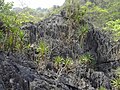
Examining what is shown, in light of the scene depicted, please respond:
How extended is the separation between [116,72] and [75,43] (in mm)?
3648

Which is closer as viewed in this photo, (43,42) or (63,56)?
(43,42)

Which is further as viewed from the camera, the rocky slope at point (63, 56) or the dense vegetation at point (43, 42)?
the dense vegetation at point (43, 42)

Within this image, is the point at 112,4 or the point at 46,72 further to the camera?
the point at 112,4

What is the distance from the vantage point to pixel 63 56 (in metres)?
19.1

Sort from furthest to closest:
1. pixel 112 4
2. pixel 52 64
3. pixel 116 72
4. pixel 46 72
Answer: pixel 112 4
pixel 116 72
pixel 52 64
pixel 46 72

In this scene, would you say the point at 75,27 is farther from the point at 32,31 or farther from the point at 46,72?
the point at 46,72

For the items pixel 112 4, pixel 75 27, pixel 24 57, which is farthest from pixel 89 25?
pixel 112 4

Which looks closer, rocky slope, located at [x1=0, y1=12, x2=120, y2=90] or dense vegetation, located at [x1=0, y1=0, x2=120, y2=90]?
rocky slope, located at [x1=0, y1=12, x2=120, y2=90]

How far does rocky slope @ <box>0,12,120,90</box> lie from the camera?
12750 mm

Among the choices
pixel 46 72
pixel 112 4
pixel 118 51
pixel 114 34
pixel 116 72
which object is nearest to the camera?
pixel 46 72

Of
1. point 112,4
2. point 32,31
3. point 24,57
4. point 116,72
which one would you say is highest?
point 112,4

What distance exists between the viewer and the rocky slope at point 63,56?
502 inches

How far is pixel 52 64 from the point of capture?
56.5 ft

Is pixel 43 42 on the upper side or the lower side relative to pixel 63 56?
upper
